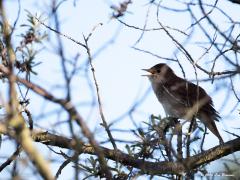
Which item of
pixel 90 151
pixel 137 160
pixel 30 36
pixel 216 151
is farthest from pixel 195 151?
pixel 30 36

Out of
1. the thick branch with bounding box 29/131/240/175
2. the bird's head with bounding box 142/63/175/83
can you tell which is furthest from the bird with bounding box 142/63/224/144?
the thick branch with bounding box 29/131/240/175

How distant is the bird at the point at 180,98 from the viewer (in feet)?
23.6

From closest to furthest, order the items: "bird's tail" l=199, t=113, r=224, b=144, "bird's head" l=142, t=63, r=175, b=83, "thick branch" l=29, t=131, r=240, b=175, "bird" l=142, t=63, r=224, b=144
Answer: "thick branch" l=29, t=131, r=240, b=175 → "bird" l=142, t=63, r=224, b=144 → "bird's tail" l=199, t=113, r=224, b=144 → "bird's head" l=142, t=63, r=175, b=83

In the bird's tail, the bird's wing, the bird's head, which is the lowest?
the bird's tail

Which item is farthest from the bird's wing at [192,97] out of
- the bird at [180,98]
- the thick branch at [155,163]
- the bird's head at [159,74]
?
the thick branch at [155,163]

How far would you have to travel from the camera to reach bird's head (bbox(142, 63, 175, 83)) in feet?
29.4

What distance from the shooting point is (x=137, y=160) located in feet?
16.3

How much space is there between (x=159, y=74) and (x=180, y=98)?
1589 mm

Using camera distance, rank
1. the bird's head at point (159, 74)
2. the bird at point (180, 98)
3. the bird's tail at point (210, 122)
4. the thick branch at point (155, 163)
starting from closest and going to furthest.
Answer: the thick branch at point (155, 163) < the bird at point (180, 98) < the bird's tail at point (210, 122) < the bird's head at point (159, 74)

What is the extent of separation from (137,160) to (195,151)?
643mm

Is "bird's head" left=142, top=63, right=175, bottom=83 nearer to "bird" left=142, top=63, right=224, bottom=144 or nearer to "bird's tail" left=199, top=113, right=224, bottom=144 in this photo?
"bird" left=142, top=63, right=224, bottom=144

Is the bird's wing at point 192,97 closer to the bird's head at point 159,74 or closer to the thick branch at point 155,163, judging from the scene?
the bird's head at point 159,74

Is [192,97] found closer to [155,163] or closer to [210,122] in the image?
[210,122]

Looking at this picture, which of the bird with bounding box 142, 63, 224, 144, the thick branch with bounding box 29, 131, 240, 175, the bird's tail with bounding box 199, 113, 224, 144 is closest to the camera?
the thick branch with bounding box 29, 131, 240, 175
